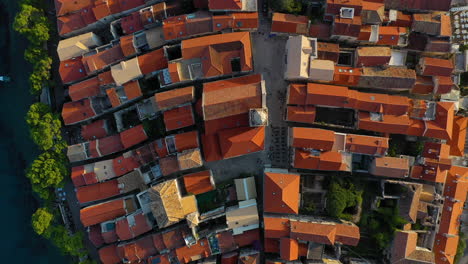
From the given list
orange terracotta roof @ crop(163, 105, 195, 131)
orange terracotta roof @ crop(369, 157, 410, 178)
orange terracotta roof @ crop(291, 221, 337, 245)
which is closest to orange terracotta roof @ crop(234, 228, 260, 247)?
orange terracotta roof @ crop(291, 221, 337, 245)

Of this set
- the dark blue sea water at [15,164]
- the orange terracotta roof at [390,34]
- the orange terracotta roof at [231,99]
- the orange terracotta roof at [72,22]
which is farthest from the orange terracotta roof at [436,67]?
the dark blue sea water at [15,164]

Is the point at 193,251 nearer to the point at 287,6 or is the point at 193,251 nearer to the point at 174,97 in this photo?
the point at 174,97

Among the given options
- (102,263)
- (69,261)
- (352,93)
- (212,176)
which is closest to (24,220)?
(69,261)

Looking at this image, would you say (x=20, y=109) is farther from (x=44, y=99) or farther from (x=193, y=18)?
(x=193, y=18)

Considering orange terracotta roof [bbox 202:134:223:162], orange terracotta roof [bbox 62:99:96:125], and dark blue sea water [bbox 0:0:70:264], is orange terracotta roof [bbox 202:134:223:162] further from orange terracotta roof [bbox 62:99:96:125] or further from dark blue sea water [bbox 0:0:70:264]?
dark blue sea water [bbox 0:0:70:264]

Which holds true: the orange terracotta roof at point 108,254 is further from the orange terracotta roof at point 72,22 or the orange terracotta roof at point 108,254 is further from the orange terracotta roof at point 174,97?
the orange terracotta roof at point 72,22
